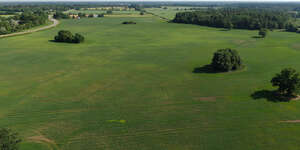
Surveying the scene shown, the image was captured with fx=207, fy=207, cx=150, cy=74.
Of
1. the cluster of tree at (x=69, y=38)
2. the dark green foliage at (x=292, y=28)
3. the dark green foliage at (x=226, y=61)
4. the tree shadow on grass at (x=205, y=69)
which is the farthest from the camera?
the dark green foliage at (x=292, y=28)

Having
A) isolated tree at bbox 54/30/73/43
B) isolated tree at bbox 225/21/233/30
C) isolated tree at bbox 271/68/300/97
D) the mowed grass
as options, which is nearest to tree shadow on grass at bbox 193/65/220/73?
the mowed grass

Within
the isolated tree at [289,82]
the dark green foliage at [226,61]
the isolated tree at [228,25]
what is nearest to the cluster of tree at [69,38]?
the dark green foliage at [226,61]

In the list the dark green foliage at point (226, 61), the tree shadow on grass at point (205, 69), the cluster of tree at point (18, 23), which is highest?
the cluster of tree at point (18, 23)

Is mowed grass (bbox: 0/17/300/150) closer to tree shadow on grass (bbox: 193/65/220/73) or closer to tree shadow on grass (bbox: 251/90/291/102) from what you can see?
tree shadow on grass (bbox: 251/90/291/102)

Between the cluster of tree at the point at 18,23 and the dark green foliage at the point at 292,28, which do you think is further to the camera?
the dark green foliage at the point at 292,28

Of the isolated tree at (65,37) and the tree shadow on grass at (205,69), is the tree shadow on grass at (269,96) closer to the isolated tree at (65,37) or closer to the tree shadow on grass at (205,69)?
the tree shadow on grass at (205,69)

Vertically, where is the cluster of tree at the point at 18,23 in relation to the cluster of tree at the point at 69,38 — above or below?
above

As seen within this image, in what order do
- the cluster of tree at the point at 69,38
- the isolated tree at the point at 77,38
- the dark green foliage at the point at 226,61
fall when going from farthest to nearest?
the cluster of tree at the point at 69,38, the isolated tree at the point at 77,38, the dark green foliage at the point at 226,61

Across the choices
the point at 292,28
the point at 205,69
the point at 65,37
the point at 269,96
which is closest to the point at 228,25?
the point at 292,28
